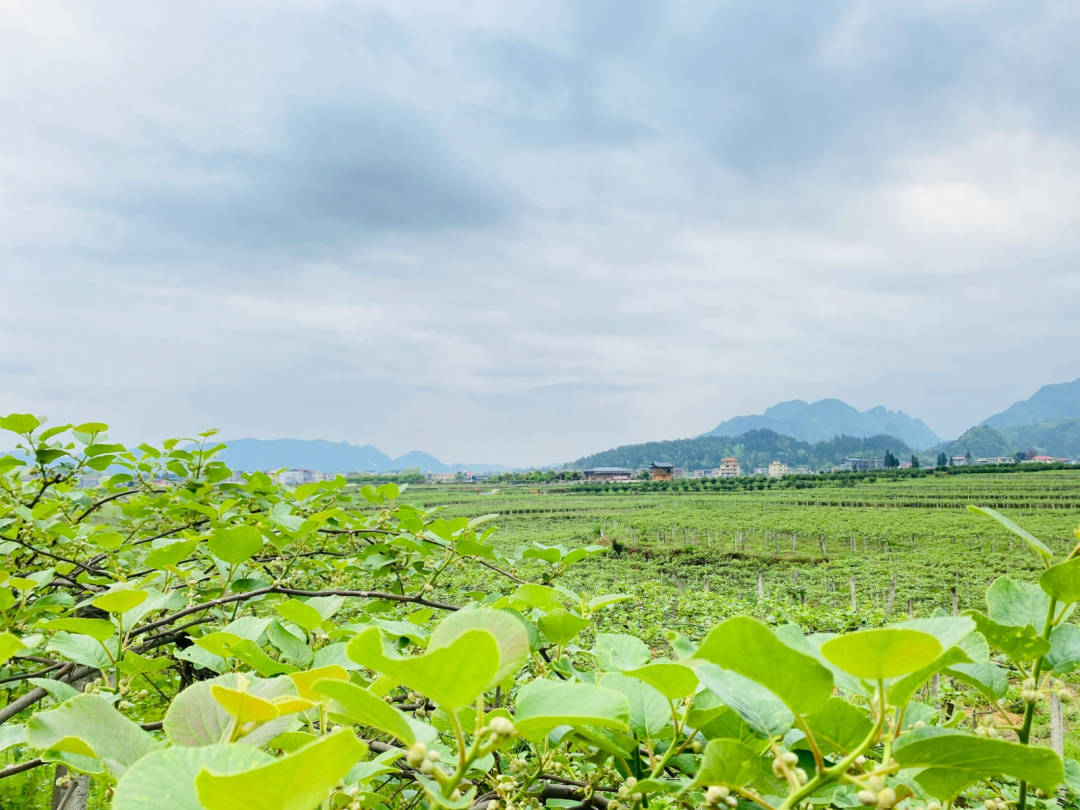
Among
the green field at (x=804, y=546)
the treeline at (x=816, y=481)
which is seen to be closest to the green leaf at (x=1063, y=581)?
the green field at (x=804, y=546)

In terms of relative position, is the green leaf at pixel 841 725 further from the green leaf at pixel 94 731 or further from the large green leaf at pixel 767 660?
the green leaf at pixel 94 731

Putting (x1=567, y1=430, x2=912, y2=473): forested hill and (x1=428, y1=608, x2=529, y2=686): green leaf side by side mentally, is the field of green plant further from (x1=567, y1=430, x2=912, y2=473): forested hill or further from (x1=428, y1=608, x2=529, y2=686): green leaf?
(x1=567, y1=430, x2=912, y2=473): forested hill

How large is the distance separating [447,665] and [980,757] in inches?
14.8

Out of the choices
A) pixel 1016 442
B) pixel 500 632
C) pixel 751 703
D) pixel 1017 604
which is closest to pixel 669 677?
pixel 751 703

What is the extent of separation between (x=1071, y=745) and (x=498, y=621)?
36.4 feet

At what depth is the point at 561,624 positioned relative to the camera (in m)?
0.81

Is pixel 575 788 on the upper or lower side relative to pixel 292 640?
lower

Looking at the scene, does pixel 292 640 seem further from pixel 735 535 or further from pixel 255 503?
pixel 735 535

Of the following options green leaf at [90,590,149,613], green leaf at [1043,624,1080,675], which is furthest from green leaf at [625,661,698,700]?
green leaf at [90,590,149,613]

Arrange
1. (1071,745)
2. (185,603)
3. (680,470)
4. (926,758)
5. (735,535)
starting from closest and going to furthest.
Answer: (926,758) → (185,603) → (1071,745) → (735,535) → (680,470)

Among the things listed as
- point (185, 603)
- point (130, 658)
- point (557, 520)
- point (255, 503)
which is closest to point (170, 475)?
point (255, 503)

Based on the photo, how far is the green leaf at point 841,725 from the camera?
0.50m

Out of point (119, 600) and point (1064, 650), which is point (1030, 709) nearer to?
point (1064, 650)

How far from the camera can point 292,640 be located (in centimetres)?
76
